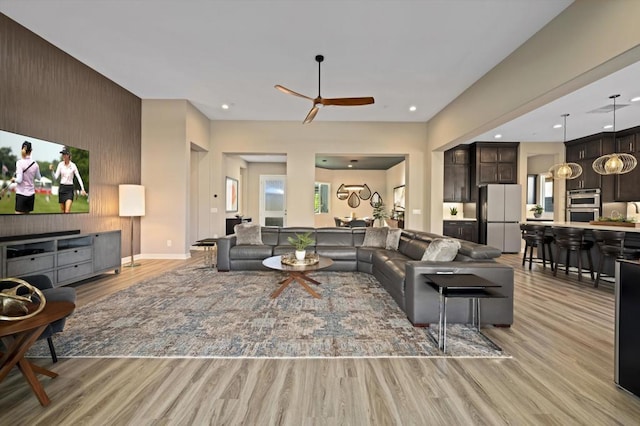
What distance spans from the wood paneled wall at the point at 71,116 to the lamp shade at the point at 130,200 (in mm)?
227

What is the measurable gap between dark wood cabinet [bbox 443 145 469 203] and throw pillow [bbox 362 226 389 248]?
3721 millimetres

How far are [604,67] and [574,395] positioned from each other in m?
2.95

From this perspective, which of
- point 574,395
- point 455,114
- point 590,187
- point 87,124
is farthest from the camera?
point 590,187

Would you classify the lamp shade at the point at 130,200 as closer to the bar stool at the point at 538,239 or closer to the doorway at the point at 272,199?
the doorway at the point at 272,199

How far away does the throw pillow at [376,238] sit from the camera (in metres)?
5.64

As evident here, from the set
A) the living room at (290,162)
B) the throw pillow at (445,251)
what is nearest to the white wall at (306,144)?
the living room at (290,162)

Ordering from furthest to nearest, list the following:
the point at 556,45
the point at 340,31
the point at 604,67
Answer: the point at 340,31 → the point at 556,45 → the point at 604,67

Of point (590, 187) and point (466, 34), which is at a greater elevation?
point (466, 34)

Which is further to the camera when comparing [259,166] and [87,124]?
[259,166]

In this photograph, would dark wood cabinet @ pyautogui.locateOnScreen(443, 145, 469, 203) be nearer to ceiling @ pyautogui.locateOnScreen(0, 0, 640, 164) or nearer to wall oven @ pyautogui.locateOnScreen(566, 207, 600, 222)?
ceiling @ pyautogui.locateOnScreen(0, 0, 640, 164)

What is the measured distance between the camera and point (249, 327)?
291cm

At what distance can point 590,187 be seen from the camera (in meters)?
7.43

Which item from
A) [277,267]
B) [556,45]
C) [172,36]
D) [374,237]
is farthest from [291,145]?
[556,45]

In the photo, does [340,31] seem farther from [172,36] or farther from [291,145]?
[291,145]
